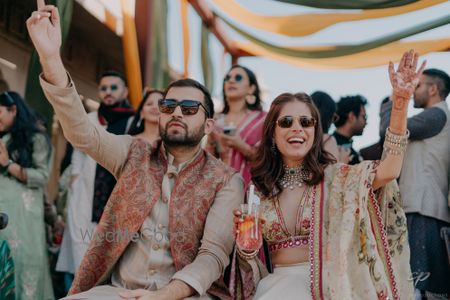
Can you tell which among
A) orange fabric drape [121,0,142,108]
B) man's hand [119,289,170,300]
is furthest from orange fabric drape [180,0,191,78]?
man's hand [119,289,170,300]

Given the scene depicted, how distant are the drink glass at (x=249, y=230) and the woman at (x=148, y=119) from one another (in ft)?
6.88

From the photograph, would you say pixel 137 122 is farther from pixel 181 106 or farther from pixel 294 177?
pixel 294 177

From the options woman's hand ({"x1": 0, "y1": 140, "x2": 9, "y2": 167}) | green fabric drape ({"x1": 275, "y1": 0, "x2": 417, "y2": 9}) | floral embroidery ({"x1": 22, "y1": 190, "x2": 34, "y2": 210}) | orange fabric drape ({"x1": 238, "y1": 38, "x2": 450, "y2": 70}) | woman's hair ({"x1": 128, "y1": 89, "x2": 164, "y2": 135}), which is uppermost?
green fabric drape ({"x1": 275, "y1": 0, "x2": 417, "y2": 9})

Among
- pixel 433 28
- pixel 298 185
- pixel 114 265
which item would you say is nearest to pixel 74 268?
pixel 114 265

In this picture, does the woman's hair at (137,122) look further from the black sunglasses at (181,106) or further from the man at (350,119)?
the black sunglasses at (181,106)

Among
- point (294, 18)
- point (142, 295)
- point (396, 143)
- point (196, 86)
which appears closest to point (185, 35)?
point (294, 18)

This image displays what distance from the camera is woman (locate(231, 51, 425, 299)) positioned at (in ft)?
8.61

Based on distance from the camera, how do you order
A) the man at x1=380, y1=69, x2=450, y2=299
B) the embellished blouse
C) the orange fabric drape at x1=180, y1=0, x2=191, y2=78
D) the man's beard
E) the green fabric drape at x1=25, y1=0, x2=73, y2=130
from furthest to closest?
the orange fabric drape at x1=180, y1=0, x2=191, y2=78, the green fabric drape at x1=25, y1=0, x2=73, y2=130, the man at x1=380, y1=69, x2=450, y2=299, the man's beard, the embellished blouse

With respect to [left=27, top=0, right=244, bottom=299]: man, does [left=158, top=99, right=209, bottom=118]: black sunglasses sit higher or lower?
higher

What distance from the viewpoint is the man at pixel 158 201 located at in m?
2.63

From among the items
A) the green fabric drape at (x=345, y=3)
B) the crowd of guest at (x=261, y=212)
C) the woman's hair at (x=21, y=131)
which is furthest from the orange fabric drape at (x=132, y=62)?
the crowd of guest at (x=261, y=212)

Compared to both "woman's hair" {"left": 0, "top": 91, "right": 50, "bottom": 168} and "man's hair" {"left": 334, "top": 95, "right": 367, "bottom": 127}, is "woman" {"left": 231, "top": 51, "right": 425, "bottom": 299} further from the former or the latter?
"woman's hair" {"left": 0, "top": 91, "right": 50, "bottom": 168}

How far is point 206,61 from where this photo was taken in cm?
701

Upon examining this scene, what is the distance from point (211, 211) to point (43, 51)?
108cm
